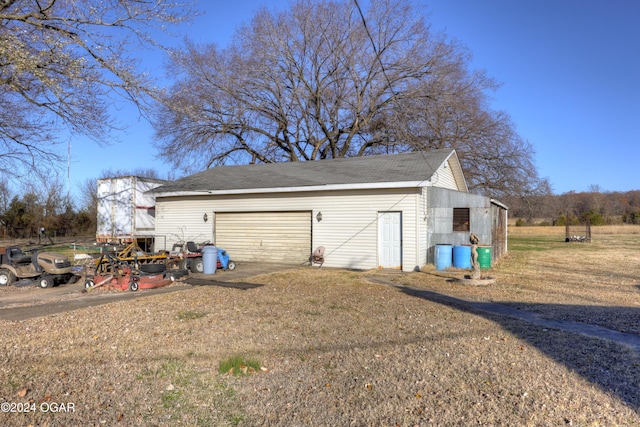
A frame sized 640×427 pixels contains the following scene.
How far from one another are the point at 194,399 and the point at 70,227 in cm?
3970

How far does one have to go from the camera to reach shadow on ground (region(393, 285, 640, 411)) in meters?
4.38

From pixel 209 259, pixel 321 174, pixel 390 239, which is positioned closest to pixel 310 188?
pixel 321 174

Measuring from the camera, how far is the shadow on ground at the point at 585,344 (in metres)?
4.38

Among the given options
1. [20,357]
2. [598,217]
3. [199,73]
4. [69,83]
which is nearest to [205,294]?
[20,357]

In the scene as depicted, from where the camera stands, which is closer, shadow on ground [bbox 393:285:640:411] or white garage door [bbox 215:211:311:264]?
shadow on ground [bbox 393:285:640:411]

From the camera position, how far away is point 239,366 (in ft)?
15.4

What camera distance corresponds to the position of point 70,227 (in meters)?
37.9

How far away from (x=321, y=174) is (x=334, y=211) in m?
2.30

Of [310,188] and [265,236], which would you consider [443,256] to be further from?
[265,236]

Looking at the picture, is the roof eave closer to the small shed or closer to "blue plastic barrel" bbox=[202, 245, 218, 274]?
the small shed

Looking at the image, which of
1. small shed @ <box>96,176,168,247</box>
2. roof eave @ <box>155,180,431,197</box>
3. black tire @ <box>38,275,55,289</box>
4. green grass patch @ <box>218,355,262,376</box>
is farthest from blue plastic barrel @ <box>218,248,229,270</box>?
green grass patch @ <box>218,355,262,376</box>

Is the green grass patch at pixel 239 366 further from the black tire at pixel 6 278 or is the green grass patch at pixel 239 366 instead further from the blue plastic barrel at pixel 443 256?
the blue plastic barrel at pixel 443 256

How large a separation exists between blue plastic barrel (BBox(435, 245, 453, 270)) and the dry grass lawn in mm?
4981

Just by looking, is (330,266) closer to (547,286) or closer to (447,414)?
(547,286)
